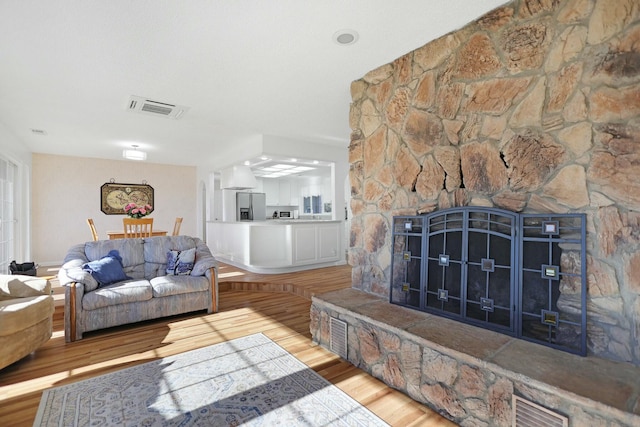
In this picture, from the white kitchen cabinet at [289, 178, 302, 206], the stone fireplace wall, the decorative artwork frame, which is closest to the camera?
the stone fireplace wall

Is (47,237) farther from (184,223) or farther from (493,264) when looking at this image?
(493,264)

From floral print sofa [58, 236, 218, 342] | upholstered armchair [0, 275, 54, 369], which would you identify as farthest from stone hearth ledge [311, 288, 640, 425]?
upholstered armchair [0, 275, 54, 369]

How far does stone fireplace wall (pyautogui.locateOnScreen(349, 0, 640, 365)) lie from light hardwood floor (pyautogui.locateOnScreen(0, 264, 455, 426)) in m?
0.92

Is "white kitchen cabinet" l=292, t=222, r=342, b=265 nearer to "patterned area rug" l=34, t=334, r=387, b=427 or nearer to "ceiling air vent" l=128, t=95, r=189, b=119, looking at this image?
"ceiling air vent" l=128, t=95, r=189, b=119

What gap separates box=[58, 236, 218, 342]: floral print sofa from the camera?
3.12 m

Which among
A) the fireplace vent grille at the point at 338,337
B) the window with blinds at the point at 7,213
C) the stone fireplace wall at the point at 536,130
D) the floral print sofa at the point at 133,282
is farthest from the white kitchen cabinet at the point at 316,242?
the window with blinds at the point at 7,213

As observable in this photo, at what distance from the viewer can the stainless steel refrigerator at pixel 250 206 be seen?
8.10 metres

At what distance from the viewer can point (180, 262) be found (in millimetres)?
4000

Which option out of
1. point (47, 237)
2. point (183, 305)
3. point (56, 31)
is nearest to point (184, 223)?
point (47, 237)

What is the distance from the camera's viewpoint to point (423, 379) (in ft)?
6.53

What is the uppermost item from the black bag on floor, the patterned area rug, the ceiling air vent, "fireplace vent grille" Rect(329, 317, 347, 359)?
the ceiling air vent

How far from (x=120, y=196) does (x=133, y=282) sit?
16.4ft

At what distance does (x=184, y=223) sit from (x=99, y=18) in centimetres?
690

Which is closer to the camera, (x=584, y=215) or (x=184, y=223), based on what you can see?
(x=584, y=215)
